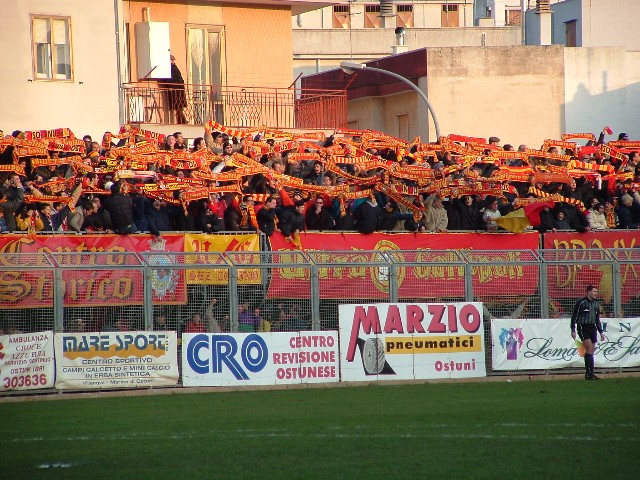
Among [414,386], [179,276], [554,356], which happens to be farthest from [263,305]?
[554,356]

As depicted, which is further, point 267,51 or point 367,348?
point 267,51

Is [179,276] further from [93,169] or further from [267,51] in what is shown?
[267,51]

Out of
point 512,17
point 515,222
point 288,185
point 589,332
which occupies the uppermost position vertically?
point 512,17

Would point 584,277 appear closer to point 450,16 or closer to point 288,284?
point 288,284

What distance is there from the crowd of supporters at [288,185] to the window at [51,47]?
5.66m

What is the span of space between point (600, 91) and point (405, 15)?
23.4 m

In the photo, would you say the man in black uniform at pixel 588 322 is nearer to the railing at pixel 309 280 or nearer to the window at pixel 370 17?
the railing at pixel 309 280

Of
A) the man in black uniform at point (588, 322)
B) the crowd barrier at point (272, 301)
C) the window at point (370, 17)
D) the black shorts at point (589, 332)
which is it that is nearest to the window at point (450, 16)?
the window at point (370, 17)

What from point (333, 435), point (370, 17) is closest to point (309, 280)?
point (333, 435)

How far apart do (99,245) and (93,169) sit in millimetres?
2182

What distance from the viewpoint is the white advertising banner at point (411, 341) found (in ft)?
68.0

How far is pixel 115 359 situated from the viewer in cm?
1964

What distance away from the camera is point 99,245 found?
66.9 feet

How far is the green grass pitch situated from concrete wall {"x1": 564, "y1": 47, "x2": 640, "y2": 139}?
24502mm
